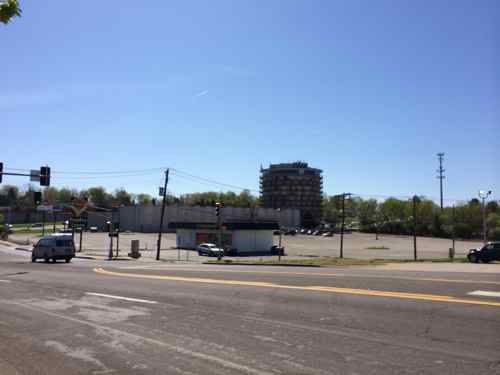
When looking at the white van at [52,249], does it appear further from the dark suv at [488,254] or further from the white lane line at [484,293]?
the white lane line at [484,293]

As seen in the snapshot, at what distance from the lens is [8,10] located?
220 inches

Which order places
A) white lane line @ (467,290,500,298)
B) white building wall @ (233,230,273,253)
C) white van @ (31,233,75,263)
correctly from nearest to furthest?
white lane line @ (467,290,500,298) → white van @ (31,233,75,263) → white building wall @ (233,230,273,253)

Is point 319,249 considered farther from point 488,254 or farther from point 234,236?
point 488,254

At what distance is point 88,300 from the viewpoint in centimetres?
1384

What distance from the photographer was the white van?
1492 inches

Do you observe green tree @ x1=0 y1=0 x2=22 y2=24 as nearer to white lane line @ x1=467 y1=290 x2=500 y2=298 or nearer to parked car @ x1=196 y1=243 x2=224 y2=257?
white lane line @ x1=467 y1=290 x2=500 y2=298

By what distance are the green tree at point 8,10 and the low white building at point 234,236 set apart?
209ft

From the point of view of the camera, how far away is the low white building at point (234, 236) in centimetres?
7262

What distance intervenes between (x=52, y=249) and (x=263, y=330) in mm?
33047

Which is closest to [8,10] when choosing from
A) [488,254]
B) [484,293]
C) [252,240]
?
[484,293]

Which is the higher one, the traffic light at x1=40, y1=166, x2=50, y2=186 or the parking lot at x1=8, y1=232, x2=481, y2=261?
the traffic light at x1=40, y1=166, x2=50, y2=186

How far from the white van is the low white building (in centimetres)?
3267

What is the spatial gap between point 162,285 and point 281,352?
32.8 ft

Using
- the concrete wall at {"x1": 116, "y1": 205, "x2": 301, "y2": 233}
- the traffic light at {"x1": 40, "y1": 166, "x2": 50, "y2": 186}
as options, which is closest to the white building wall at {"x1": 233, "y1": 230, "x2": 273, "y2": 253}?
the traffic light at {"x1": 40, "y1": 166, "x2": 50, "y2": 186}
